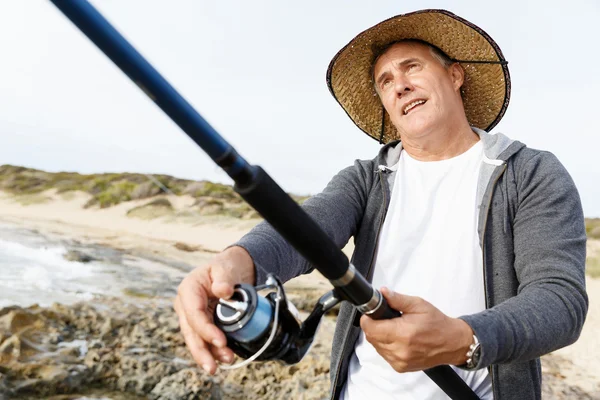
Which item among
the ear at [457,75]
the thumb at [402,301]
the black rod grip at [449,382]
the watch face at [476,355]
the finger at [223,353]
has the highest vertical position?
the ear at [457,75]

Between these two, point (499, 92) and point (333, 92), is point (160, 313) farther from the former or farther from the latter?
point (499, 92)

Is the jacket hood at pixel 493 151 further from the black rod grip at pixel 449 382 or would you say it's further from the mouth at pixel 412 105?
the black rod grip at pixel 449 382

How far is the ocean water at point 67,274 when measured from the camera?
6.49 meters

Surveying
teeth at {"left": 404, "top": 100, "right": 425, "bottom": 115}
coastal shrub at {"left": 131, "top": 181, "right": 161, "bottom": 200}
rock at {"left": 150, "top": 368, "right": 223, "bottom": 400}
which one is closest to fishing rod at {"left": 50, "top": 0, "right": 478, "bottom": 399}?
teeth at {"left": 404, "top": 100, "right": 425, "bottom": 115}

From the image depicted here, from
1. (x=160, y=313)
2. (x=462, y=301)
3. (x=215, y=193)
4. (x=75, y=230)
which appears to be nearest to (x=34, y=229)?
Result: (x=75, y=230)

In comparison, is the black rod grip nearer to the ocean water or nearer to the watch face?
the watch face

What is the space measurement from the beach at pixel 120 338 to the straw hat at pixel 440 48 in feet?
8.07

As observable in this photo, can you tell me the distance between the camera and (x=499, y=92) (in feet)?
8.74

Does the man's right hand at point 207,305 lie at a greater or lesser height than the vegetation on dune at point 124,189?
lesser

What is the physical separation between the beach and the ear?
281 cm

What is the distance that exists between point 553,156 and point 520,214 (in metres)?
0.29

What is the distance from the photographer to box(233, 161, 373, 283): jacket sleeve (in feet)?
5.48

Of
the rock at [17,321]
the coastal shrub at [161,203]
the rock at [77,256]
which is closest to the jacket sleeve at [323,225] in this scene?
the rock at [17,321]

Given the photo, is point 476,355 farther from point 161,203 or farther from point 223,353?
point 161,203
